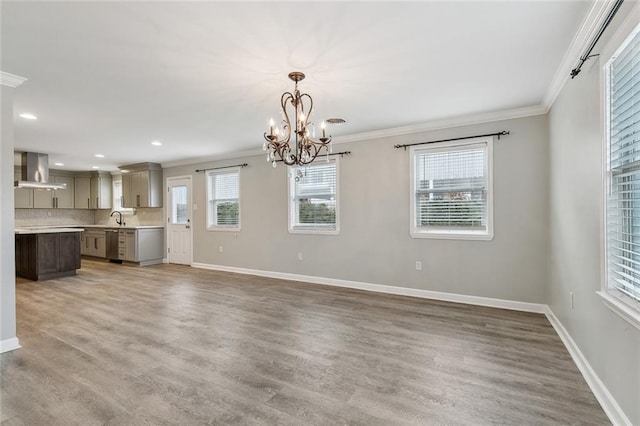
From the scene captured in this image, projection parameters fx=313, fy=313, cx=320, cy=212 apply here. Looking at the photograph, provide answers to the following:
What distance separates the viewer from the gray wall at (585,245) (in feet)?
5.76

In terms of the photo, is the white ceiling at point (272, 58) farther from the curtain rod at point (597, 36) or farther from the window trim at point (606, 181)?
the window trim at point (606, 181)

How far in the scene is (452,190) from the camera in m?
4.30

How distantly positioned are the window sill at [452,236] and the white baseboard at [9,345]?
450 centimetres

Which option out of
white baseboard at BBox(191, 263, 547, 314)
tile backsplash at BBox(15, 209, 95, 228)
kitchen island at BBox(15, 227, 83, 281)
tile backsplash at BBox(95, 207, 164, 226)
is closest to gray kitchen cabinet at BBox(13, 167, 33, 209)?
tile backsplash at BBox(15, 209, 95, 228)

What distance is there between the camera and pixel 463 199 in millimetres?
4254

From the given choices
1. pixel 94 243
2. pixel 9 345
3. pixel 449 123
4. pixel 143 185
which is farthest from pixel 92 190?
pixel 449 123

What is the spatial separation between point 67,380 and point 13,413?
1.22 feet

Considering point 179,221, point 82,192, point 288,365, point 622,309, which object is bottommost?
point 288,365

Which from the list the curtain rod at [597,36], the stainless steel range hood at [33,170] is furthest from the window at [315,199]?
the stainless steel range hood at [33,170]

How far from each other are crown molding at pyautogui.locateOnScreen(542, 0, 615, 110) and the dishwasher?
8751 mm

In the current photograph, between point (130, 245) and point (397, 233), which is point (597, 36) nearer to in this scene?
point (397, 233)

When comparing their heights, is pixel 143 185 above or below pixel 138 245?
above

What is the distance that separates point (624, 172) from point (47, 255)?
26.4 feet

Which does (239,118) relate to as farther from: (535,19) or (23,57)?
(535,19)
